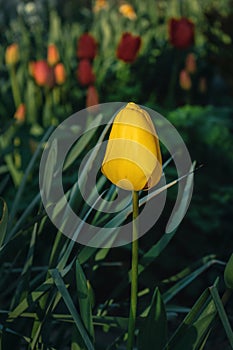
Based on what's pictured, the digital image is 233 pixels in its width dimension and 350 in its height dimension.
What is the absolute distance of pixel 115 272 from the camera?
267 centimetres

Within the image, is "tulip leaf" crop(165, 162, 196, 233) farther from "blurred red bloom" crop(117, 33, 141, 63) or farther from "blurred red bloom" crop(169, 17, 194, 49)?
"blurred red bloom" crop(169, 17, 194, 49)

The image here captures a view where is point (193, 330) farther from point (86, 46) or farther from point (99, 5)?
point (99, 5)

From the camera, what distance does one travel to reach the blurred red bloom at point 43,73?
331 centimetres

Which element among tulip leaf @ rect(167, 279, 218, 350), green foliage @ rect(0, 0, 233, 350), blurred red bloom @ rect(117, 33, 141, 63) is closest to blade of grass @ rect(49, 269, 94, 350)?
green foliage @ rect(0, 0, 233, 350)

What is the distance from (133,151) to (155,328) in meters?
0.33

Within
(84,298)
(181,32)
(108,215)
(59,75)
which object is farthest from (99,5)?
(84,298)

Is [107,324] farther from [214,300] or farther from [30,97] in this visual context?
[30,97]

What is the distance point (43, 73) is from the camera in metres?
3.33

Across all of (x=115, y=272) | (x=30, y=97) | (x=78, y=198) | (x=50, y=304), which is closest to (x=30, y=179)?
(x=115, y=272)

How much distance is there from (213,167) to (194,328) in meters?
1.67

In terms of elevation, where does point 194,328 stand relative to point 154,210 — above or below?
above

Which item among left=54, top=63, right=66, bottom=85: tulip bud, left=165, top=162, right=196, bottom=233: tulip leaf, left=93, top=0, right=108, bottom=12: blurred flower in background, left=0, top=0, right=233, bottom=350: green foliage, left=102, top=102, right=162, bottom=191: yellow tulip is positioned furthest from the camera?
left=93, top=0, right=108, bottom=12: blurred flower in background

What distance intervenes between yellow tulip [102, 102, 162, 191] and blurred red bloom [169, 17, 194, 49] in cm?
259

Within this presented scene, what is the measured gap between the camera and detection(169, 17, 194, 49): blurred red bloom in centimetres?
362
